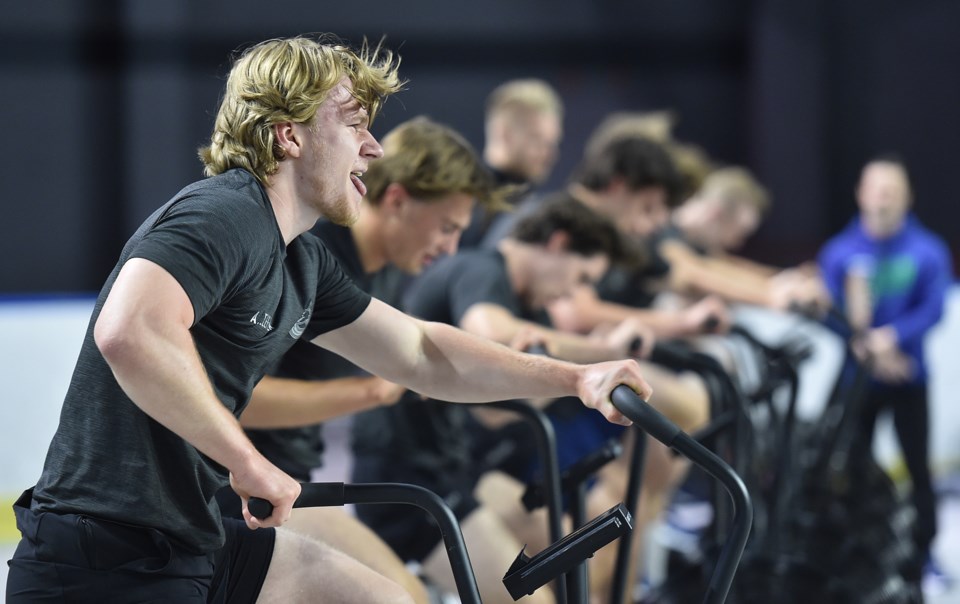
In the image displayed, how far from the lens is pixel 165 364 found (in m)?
1.28

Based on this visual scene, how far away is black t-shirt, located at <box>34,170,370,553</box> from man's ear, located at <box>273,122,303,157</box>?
59 millimetres

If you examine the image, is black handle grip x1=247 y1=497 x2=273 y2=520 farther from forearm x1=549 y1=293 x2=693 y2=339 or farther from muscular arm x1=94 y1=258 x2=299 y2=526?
Answer: forearm x1=549 y1=293 x2=693 y2=339

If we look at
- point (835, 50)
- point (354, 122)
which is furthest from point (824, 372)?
point (354, 122)

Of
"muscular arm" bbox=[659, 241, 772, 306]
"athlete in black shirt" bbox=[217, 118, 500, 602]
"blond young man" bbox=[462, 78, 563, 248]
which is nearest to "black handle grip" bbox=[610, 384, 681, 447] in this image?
"athlete in black shirt" bbox=[217, 118, 500, 602]

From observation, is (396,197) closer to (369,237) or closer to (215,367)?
(369,237)

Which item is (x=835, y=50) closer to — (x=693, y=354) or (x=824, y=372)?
(x=824, y=372)

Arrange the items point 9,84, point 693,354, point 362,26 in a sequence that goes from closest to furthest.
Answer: point 693,354 → point 9,84 → point 362,26

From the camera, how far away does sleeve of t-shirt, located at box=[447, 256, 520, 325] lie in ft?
8.83

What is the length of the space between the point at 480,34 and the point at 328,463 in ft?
12.4

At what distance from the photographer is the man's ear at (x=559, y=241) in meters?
2.98

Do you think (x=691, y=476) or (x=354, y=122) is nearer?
(x=354, y=122)

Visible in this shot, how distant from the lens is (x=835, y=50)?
8.68 meters

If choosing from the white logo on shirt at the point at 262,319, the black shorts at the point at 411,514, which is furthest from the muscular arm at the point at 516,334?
the white logo on shirt at the point at 262,319

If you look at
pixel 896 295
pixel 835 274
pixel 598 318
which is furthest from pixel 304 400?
pixel 835 274
